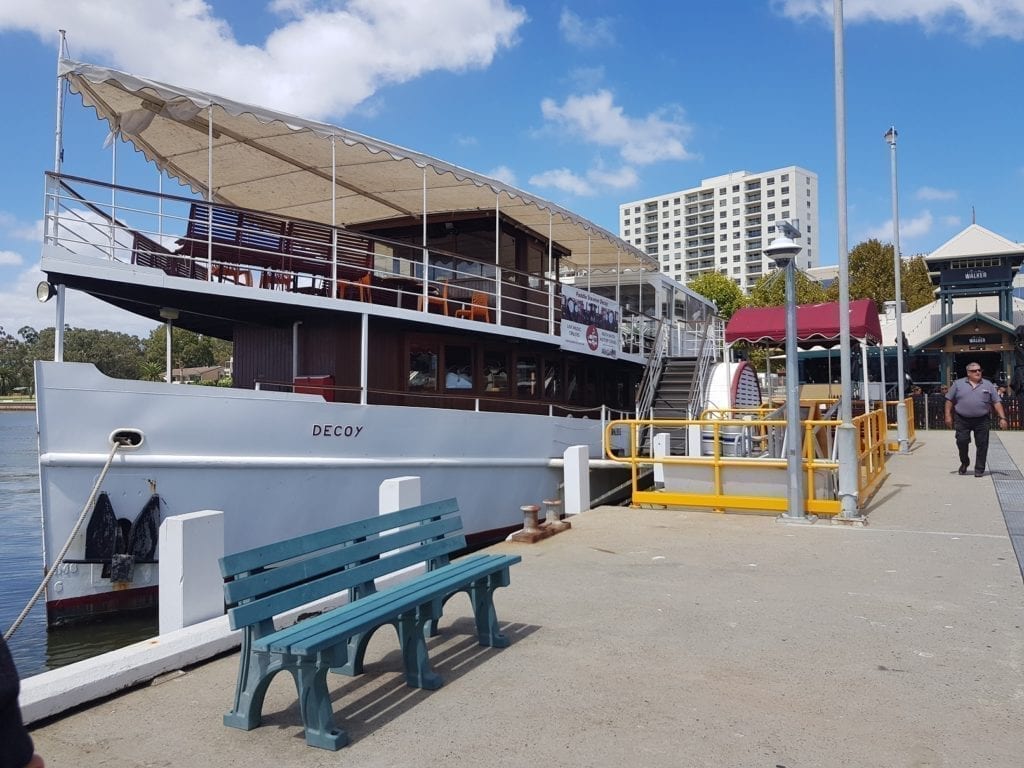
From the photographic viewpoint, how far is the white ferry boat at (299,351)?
7281 mm

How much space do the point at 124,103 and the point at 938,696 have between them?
33.0 feet

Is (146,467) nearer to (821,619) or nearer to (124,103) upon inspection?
(124,103)

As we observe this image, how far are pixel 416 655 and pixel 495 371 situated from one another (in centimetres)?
839

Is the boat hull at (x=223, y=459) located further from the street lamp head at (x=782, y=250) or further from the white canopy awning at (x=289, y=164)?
the street lamp head at (x=782, y=250)

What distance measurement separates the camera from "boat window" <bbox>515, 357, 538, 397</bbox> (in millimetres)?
12766

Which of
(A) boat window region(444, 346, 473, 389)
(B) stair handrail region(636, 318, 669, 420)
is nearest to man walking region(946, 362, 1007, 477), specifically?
(B) stair handrail region(636, 318, 669, 420)

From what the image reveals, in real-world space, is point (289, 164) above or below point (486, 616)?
above

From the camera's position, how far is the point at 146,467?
7.39 meters

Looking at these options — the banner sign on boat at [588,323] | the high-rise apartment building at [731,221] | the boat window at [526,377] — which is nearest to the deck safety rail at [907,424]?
the banner sign on boat at [588,323]

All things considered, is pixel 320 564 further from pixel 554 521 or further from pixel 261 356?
pixel 261 356

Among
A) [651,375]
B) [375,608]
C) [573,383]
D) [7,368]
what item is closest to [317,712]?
[375,608]

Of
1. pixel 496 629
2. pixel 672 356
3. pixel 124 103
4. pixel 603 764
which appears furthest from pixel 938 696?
pixel 672 356

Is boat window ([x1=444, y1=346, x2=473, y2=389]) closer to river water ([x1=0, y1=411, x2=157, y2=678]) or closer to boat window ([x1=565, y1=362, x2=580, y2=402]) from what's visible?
boat window ([x1=565, y1=362, x2=580, y2=402])

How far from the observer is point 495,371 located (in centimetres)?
1226
